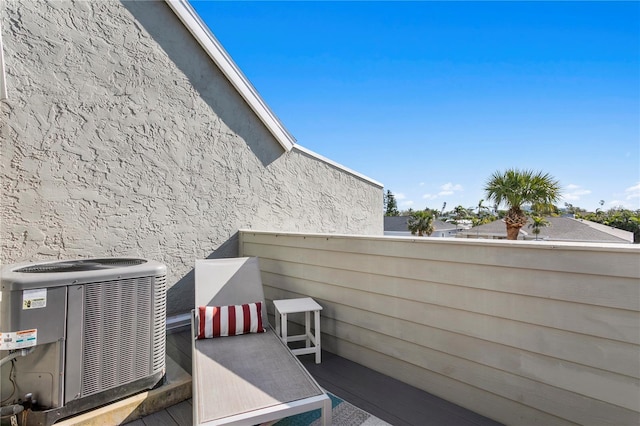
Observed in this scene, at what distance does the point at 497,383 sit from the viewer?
222 centimetres

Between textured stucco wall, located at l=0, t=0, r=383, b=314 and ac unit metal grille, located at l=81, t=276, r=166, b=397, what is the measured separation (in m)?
1.63

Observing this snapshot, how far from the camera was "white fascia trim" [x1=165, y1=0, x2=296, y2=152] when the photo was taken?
417cm

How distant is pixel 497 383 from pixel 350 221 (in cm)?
434

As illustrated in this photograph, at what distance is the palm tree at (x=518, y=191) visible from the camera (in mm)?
12656

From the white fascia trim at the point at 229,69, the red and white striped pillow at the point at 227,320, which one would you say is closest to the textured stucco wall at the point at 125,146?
the white fascia trim at the point at 229,69

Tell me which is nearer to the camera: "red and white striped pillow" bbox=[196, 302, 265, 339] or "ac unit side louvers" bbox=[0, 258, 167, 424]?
"ac unit side louvers" bbox=[0, 258, 167, 424]

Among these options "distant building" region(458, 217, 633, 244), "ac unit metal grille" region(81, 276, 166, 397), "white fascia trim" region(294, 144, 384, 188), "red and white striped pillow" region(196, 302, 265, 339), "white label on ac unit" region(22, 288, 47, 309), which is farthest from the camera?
"distant building" region(458, 217, 633, 244)

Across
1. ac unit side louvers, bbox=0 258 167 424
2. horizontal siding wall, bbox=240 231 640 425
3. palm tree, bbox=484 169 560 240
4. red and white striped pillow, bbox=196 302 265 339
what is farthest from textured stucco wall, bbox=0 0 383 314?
palm tree, bbox=484 169 560 240

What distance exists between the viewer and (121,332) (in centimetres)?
222

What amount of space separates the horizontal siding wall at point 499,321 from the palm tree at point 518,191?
1258 cm

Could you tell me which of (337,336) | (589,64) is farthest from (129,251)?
(589,64)

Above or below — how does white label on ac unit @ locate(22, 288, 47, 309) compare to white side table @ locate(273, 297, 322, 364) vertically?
above

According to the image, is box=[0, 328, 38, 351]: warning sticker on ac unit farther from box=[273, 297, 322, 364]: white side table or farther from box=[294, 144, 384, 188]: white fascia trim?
box=[294, 144, 384, 188]: white fascia trim

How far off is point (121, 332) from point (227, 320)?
1000 mm
